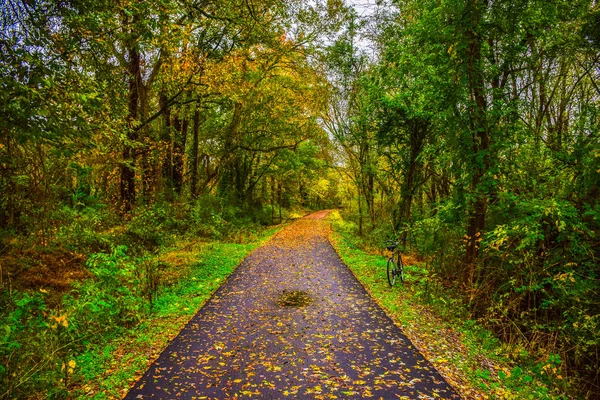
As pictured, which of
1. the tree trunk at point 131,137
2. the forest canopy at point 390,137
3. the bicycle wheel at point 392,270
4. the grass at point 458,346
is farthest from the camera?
the tree trunk at point 131,137

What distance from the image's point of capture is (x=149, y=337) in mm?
6082

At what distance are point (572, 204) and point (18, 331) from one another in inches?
356

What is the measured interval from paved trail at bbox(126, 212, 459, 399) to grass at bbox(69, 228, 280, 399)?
225 millimetres

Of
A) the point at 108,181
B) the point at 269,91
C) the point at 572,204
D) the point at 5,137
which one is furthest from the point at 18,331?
the point at 269,91

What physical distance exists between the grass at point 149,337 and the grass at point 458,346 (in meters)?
4.47

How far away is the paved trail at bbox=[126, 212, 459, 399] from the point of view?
14.9 feet

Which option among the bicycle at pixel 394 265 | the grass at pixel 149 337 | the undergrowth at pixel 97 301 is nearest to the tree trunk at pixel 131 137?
the undergrowth at pixel 97 301

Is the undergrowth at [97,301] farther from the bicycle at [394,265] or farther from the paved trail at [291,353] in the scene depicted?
the bicycle at [394,265]

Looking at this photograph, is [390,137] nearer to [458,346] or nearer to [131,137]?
[458,346]

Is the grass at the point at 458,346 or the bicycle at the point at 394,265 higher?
the bicycle at the point at 394,265

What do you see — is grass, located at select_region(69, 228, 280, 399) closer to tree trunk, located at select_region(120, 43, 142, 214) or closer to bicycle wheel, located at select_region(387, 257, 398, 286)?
tree trunk, located at select_region(120, 43, 142, 214)

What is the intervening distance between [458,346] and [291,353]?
2948 mm

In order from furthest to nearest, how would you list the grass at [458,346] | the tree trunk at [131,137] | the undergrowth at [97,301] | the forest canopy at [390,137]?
the tree trunk at [131,137]
the forest canopy at [390,137]
the grass at [458,346]
the undergrowth at [97,301]

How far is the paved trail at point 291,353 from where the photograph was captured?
14.9ft
